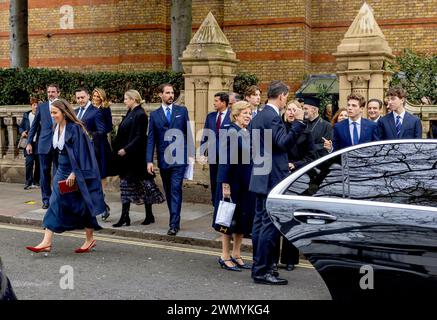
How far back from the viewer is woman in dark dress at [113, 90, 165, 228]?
8766 millimetres

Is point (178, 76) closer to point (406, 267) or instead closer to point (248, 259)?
point (248, 259)

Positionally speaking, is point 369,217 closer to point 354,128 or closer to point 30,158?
point 354,128

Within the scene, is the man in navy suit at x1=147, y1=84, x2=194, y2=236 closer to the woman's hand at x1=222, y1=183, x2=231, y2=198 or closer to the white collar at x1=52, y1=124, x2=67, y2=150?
the white collar at x1=52, y1=124, x2=67, y2=150

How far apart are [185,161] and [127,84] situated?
455 cm

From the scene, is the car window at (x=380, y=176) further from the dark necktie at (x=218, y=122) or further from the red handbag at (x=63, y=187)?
the dark necktie at (x=218, y=122)

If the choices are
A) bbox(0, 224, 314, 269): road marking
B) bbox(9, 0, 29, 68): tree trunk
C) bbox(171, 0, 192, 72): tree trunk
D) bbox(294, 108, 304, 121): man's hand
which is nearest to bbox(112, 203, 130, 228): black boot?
bbox(0, 224, 314, 269): road marking

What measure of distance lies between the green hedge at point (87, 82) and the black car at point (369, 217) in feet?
24.4

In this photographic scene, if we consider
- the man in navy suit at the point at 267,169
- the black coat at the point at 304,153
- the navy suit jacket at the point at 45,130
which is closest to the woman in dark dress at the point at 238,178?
the man in navy suit at the point at 267,169

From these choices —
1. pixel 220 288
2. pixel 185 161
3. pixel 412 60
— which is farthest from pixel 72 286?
pixel 412 60

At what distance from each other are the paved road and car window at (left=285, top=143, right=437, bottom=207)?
1.61m

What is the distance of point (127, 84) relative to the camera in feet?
41.2

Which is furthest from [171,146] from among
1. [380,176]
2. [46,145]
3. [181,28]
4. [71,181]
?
[181,28]

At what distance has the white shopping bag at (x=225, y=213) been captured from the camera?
259 inches

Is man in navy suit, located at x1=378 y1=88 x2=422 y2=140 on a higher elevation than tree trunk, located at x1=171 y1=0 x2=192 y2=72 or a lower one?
lower
